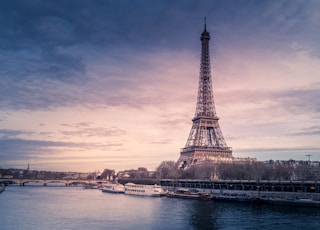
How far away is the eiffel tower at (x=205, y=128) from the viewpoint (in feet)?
309

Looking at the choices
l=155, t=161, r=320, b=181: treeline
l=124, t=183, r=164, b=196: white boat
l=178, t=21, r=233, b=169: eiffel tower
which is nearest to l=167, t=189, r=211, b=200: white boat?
l=124, t=183, r=164, b=196: white boat

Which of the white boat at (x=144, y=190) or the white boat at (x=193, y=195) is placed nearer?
the white boat at (x=193, y=195)

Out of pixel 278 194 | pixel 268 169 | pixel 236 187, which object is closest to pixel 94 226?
pixel 278 194

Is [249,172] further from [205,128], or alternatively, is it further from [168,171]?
[168,171]

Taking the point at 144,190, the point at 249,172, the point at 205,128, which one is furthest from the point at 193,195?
the point at 205,128

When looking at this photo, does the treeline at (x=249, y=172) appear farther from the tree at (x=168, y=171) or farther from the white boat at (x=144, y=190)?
the white boat at (x=144, y=190)

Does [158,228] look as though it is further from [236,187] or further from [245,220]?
[236,187]

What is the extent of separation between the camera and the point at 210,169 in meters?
83.8

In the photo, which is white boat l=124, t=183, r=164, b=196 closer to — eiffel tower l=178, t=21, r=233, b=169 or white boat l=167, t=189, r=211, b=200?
white boat l=167, t=189, r=211, b=200

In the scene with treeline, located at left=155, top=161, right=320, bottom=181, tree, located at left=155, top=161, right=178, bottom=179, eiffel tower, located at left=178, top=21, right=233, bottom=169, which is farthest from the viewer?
tree, located at left=155, top=161, right=178, bottom=179

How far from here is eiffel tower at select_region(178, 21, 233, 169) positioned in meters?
94.1

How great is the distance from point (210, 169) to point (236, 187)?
1698 cm

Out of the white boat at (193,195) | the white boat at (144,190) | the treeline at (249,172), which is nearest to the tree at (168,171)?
the treeline at (249,172)

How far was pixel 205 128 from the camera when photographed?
96.2 meters
